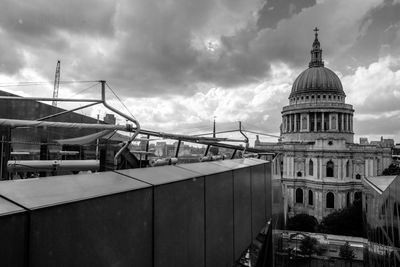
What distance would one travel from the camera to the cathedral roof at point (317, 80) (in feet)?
253

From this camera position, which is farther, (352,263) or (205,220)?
(352,263)

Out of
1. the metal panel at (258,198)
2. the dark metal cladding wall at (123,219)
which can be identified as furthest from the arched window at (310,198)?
the dark metal cladding wall at (123,219)

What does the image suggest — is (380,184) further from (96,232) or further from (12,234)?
(12,234)

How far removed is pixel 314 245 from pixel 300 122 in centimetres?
4301

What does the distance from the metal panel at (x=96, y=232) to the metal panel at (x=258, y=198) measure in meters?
5.46

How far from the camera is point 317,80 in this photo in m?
77.7

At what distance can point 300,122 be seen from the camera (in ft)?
251

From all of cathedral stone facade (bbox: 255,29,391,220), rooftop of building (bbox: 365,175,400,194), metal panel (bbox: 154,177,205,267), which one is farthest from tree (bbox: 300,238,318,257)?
metal panel (bbox: 154,177,205,267)

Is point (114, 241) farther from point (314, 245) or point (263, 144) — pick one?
point (263, 144)

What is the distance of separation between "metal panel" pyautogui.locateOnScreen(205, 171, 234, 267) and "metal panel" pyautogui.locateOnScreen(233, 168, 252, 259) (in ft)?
1.22

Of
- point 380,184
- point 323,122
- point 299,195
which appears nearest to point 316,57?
point 323,122

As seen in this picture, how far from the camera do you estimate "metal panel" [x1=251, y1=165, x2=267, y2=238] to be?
8.92 meters

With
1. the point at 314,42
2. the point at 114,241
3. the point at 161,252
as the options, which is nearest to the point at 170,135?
the point at 161,252

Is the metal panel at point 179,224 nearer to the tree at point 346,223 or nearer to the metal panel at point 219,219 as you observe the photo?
the metal panel at point 219,219
